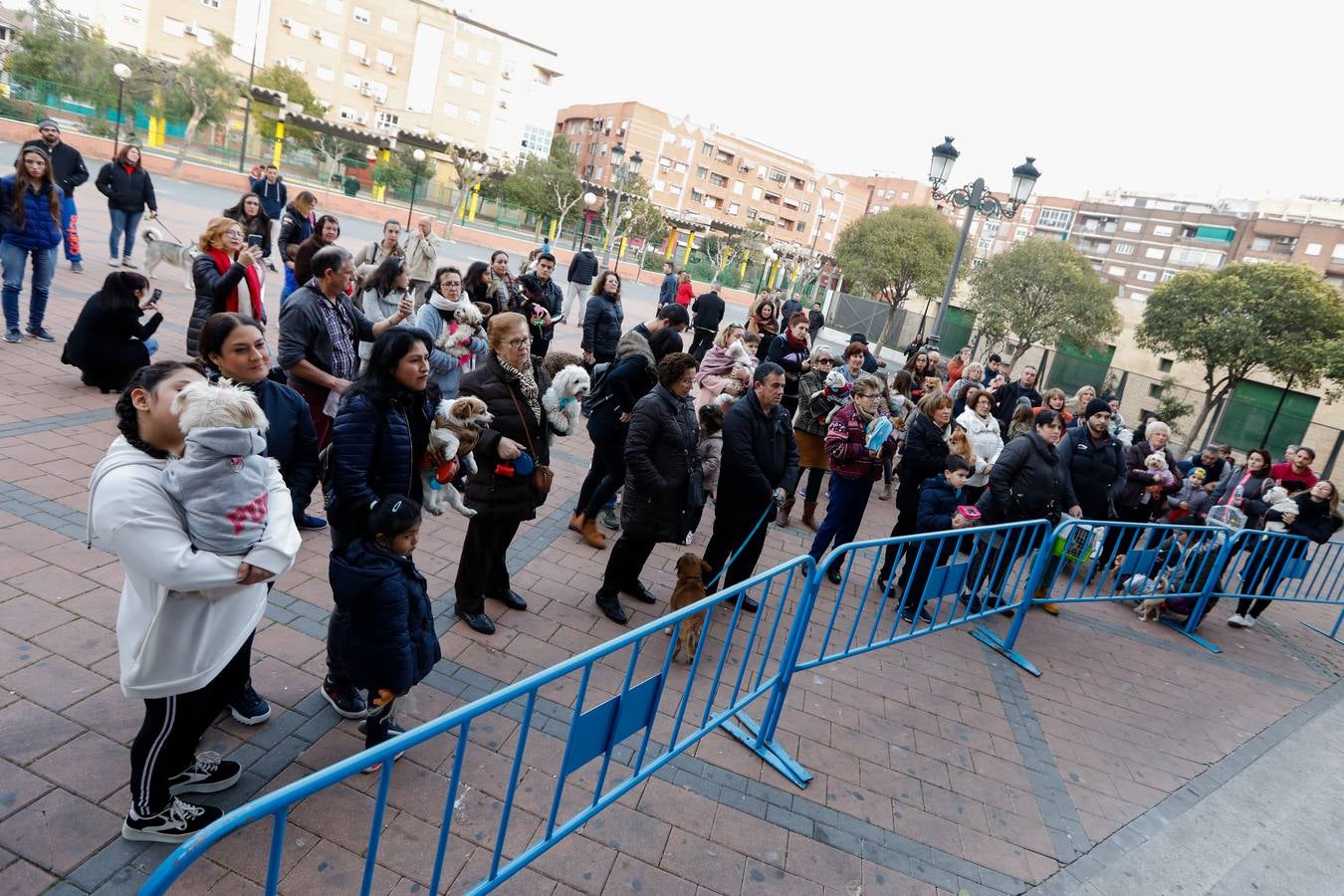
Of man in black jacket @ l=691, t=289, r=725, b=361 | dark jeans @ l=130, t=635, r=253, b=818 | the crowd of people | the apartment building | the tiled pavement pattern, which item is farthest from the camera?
the apartment building

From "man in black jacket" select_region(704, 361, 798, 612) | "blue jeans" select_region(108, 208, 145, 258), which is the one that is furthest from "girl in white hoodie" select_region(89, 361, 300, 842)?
"blue jeans" select_region(108, 208, 145, 258)

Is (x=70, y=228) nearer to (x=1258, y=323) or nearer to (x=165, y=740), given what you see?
(x=165, y=740)

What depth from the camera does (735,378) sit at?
690 centimetres

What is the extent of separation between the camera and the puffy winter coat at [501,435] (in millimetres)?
4242

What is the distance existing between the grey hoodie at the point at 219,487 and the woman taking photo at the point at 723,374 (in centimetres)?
464

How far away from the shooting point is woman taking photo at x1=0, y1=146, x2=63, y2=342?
7.05 m

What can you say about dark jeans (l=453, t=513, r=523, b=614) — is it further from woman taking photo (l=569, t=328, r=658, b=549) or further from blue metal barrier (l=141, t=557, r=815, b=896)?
woman taking photo (l=569, t=328, r=658, b=549)

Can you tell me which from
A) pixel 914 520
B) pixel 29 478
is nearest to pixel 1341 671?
pixel 914 520

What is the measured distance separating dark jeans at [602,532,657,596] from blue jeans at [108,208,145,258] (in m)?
10.2

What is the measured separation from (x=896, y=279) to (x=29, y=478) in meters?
32.6

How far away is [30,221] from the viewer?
23.5 feet

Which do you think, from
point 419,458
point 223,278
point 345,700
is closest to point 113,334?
point 223,278

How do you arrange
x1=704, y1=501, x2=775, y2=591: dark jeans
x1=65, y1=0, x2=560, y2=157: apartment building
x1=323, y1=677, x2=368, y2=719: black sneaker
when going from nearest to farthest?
1. x1=323, y1=677, x2=368, y2=719: black sneaker
2. x1=704, y1=501, x2=775, y2=591: dark jeans
3. x1=65, y1=0, x2=560, y2=157: apartment building

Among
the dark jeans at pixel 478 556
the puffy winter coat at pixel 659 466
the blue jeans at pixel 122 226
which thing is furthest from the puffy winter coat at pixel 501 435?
the blue jeans at pixel 122 226
